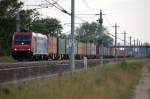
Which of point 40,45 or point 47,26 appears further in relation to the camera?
point 47,26

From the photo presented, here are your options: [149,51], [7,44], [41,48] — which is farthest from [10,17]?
[149,51]

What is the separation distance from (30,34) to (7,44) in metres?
14.0

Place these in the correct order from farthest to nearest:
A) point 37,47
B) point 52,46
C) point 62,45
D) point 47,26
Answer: point 47,26, point 62,45, point 52,46, point 37,47

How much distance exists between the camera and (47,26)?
11725 centimetres

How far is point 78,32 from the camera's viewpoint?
570 ft

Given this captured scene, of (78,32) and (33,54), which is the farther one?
(78,32)

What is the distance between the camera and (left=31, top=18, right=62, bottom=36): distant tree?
103425mm

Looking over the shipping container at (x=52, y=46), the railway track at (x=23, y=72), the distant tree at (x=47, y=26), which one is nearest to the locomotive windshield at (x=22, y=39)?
the shipping container at (x=52, y=46)

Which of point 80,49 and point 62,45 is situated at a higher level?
point 62,45

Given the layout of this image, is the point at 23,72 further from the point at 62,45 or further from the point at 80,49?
the point at 80,49

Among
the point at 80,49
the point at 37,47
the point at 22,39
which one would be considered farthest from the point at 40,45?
the point at 80,49

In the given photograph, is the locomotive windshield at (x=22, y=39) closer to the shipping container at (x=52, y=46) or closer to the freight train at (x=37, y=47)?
the freight train at (x=37, y=47)

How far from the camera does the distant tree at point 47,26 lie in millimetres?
103425

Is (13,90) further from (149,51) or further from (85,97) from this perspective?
(149,51)
